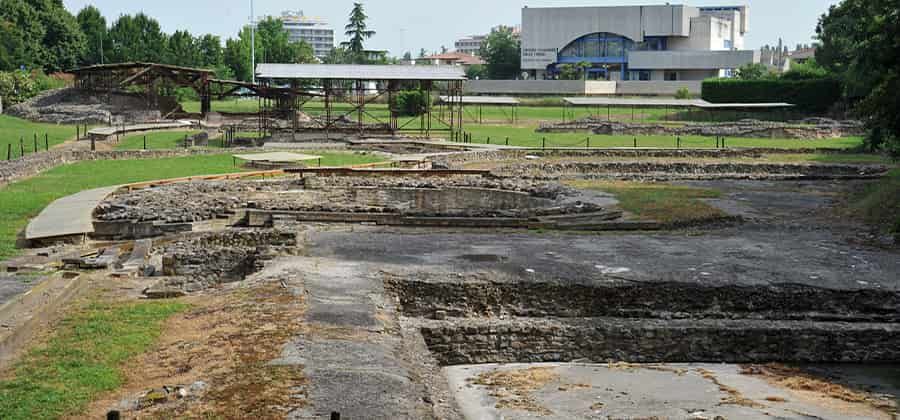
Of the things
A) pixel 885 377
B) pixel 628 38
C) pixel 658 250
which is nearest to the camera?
pixel 885 377

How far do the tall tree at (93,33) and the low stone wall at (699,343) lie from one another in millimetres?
82557

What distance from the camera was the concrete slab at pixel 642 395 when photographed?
Result: 39.3 feet

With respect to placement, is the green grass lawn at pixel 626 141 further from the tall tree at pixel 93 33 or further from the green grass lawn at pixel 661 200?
the tall tree at pixel 93 33

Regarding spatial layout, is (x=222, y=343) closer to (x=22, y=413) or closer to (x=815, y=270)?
(x=22, y=413)

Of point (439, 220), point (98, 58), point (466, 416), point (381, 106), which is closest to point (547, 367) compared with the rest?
point (466, 416)

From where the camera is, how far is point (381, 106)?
8119 centimetres

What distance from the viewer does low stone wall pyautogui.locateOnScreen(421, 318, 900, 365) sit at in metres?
14.4

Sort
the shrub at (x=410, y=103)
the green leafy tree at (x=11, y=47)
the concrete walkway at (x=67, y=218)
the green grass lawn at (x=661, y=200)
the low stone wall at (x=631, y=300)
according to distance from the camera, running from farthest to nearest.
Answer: the green leafy tree at (x=11, y=47), the shrub at (x=410, y=103), the green grass lawn at (x=661, y=200), the concrete walkway at (x=67, y=218), the low stone wall at (x=631, y=300)

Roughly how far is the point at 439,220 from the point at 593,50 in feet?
307

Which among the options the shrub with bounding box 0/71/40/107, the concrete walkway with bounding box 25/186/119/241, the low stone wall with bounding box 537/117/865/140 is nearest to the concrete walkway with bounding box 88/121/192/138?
the shrub with bounding box 0/71/40/107

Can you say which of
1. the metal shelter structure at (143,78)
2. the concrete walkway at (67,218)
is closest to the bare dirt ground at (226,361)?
the concrete walkway at (67,218)

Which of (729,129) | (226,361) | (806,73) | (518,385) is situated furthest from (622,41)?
(226,361)

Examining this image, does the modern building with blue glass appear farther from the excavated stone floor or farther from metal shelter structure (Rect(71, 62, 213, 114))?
the excavated stone floor

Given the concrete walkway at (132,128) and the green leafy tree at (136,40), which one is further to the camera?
the green leafy tree at (136,40)
